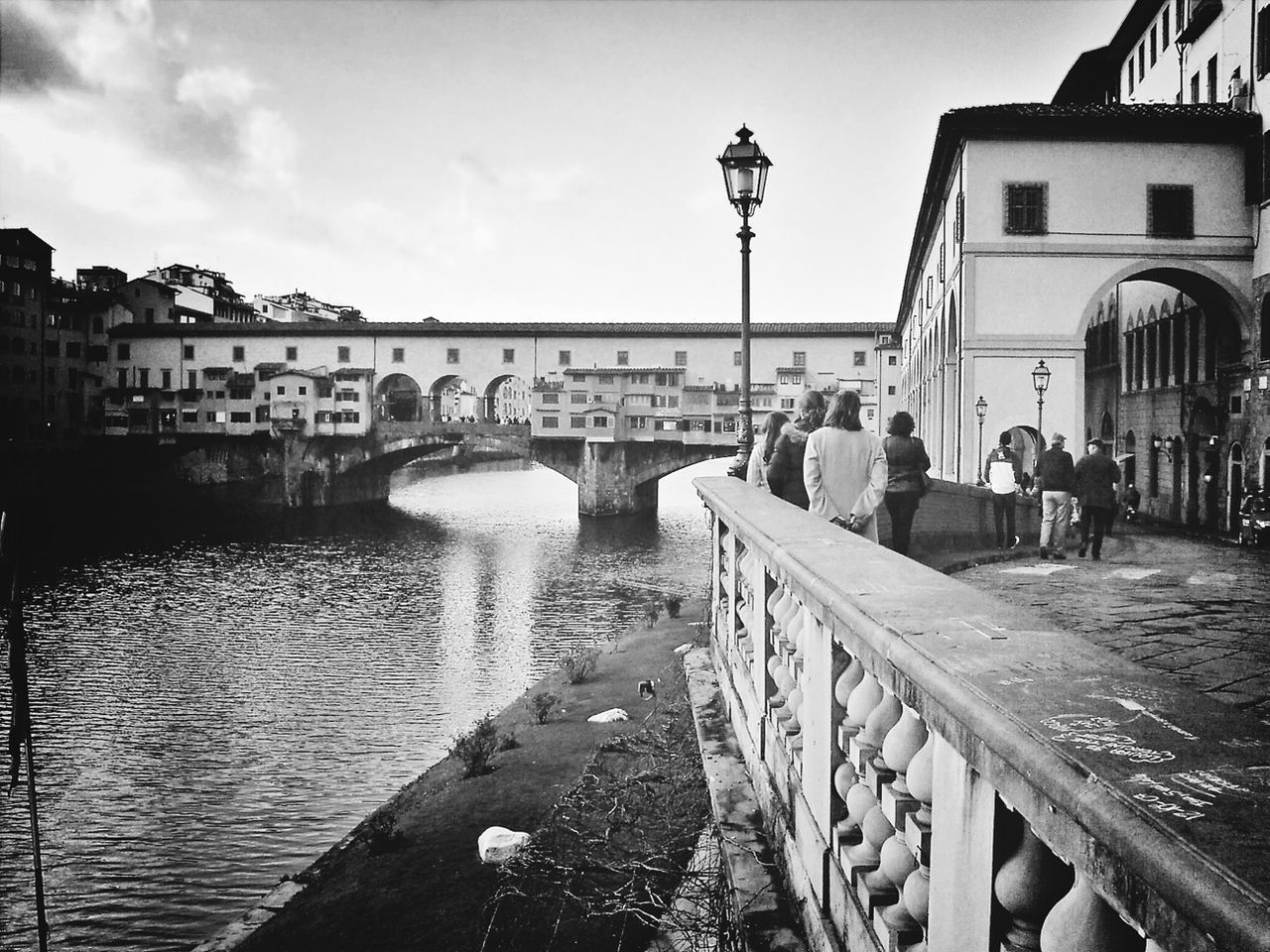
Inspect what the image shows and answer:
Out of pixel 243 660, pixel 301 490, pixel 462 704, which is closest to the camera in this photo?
pixel 462 704

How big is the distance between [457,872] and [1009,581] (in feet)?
20.2

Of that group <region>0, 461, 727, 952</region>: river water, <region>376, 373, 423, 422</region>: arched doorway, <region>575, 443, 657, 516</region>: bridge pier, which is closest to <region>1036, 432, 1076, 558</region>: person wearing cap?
<region>0, 461, 727, 952</region>: river water

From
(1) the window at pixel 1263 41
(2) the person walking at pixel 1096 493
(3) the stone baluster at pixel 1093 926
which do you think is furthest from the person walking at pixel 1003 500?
(1) the window at pixel 1263 41

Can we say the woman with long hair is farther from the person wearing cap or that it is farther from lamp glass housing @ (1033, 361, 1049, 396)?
lamp glass housing @ (1033, 361, 1049, 396)

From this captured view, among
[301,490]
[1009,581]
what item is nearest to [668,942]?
[1009,581]

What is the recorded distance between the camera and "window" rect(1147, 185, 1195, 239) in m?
20.5

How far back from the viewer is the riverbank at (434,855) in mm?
5449

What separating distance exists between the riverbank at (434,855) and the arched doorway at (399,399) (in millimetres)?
47241

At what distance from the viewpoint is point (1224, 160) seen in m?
20.3

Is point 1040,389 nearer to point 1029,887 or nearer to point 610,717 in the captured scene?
point 610,717

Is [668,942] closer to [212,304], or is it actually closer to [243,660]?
[243,660]

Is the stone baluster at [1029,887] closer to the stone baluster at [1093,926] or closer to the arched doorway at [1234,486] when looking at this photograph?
the stone baluster at [1093,926]

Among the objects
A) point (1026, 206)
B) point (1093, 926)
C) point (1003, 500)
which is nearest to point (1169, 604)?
point (1003, 500)

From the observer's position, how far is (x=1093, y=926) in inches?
49.3
